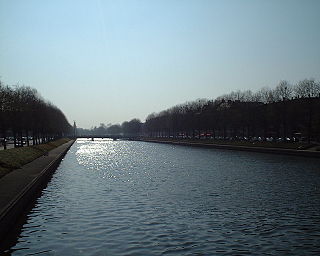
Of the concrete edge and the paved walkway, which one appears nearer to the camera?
the concrete edge

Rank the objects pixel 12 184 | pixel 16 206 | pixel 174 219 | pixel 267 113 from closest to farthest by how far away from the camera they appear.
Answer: pixel 16 206
pixel 174 219
pixel 12 184
pixel 267 113

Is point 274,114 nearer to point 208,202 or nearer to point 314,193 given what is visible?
point 314,193

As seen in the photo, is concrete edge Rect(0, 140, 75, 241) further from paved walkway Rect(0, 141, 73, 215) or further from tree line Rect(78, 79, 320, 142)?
tree line Rect(78, 79, 320, 142)

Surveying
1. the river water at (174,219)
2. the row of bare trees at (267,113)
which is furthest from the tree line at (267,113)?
the river water at (174,219)

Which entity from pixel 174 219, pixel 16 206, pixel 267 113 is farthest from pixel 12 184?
pixel 267 113

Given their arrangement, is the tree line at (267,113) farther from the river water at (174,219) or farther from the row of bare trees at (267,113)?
the river water at (174,219)

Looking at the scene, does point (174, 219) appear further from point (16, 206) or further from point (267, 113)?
point (267, 113)

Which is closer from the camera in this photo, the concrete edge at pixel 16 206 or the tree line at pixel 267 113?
the concrete edge at pixel 16 206

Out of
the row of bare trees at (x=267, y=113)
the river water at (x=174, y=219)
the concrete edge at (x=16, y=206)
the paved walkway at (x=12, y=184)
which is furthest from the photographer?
the row of bare trees at (x=267, y=113)

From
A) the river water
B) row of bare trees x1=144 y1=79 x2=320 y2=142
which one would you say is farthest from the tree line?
the river water

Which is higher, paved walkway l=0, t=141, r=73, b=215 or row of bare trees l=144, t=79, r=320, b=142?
row of bare trees l=144, t=79, r=320, b=142

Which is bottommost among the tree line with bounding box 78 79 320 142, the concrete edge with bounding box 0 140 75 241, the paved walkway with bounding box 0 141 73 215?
the concrete edge with bounding box 0 140 75 241

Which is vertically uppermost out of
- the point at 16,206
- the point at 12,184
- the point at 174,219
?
the point at 12,184

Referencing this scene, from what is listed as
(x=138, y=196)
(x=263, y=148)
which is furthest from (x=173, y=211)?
(x=263, y=148)
